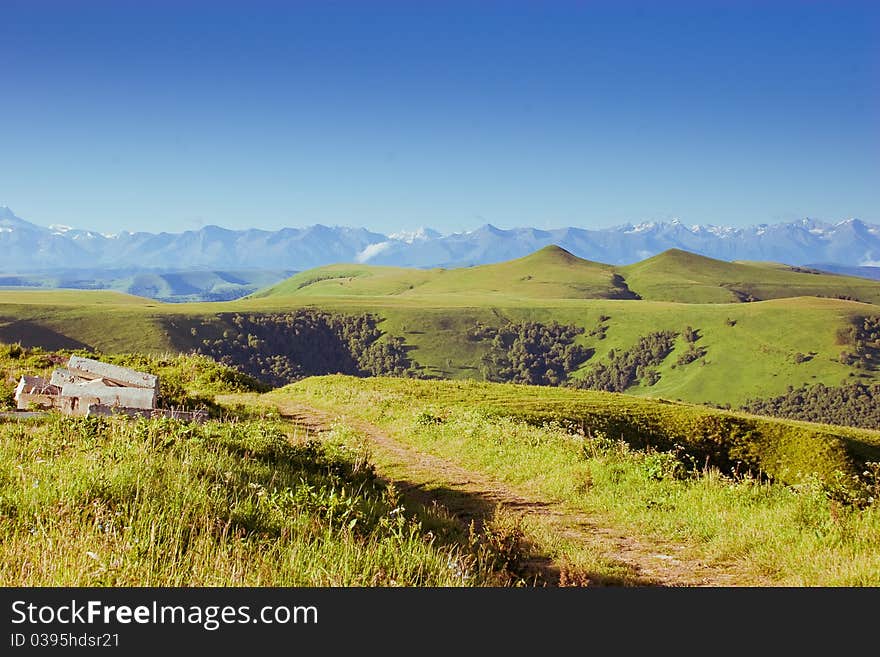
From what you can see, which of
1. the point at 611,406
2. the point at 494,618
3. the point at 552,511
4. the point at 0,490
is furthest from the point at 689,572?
the point at 611,406

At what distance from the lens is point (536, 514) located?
46.9 feet

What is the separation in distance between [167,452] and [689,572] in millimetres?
8926

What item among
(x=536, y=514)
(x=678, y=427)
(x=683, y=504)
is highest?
(x=683, y=504)

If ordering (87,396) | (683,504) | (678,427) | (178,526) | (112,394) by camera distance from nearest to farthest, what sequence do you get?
(178,526)
(683,504)
(87,396)
(112,394)
(678,427)

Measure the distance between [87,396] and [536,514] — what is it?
13.2 m

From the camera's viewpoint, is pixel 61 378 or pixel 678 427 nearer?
pixel 61 378

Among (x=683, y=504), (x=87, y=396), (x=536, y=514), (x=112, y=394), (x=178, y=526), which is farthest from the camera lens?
(x=112, y=394)

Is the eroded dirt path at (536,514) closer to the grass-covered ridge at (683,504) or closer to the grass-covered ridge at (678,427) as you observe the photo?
the grass-covered ridge at (683,504)

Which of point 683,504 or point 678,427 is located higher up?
point 683,504

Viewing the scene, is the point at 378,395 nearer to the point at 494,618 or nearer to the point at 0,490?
the point at 0,490

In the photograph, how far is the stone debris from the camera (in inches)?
716

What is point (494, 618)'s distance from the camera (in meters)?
5.62

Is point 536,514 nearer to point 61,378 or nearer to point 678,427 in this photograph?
point 61,378

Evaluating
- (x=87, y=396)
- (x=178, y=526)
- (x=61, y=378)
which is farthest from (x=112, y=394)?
(x=178, y=526)
